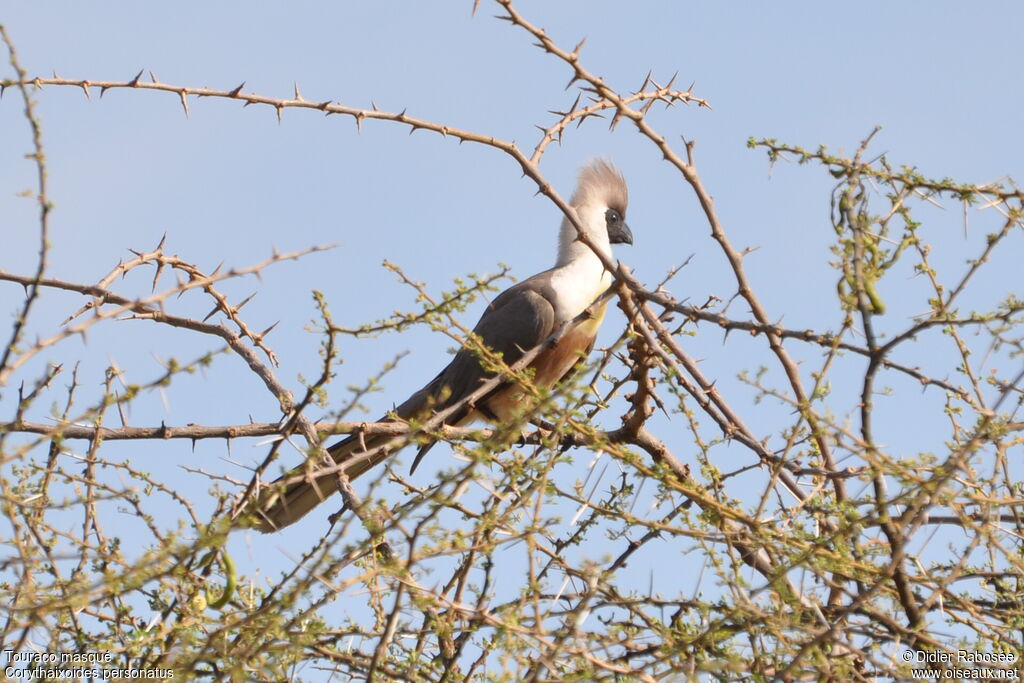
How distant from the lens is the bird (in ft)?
19.5

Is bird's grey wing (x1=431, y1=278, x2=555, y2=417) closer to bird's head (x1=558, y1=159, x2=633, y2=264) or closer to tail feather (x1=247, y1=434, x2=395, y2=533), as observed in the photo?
bird's head (x1=558, y1=159, x2=633, y2=264)

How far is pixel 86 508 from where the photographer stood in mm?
4242

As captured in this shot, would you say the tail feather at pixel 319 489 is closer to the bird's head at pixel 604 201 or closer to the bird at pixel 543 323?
the bird at pixel 543 323

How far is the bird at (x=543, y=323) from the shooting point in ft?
19.5

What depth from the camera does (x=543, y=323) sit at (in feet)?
22.6

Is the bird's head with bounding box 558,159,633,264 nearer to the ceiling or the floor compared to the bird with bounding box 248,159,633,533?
nearer to the ceiling

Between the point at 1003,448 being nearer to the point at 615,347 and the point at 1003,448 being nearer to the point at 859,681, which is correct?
the point at 859,681

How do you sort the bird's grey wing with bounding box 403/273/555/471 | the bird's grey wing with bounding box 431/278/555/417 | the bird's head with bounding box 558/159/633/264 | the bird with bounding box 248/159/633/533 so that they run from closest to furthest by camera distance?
1. the bird with bounding box 248/159/633/533
2. the bird's grey wing with bounding box 403/273/555/471
3. the bird's grey wing with bounding box 431/278/555/417
4. the bird's head with bounding box 558/159/633/264

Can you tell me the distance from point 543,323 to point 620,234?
→ 1.36m

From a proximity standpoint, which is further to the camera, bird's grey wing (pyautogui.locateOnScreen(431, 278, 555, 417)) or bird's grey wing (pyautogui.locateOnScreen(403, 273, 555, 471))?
bird's grey wing (pyautogui.locateOnScreen(431, 278, 555, 417))

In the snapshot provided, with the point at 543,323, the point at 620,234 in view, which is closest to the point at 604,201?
the point at 620,234

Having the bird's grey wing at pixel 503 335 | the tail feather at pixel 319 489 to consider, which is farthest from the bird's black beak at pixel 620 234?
the tail feather at pixel 319 489

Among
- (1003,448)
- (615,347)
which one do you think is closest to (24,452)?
→ (615,347)

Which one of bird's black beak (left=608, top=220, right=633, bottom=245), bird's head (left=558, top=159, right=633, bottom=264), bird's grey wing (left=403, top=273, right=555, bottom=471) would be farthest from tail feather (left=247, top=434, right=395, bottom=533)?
bird's black beak (left=608, top=220, right=633, bottom=245)
